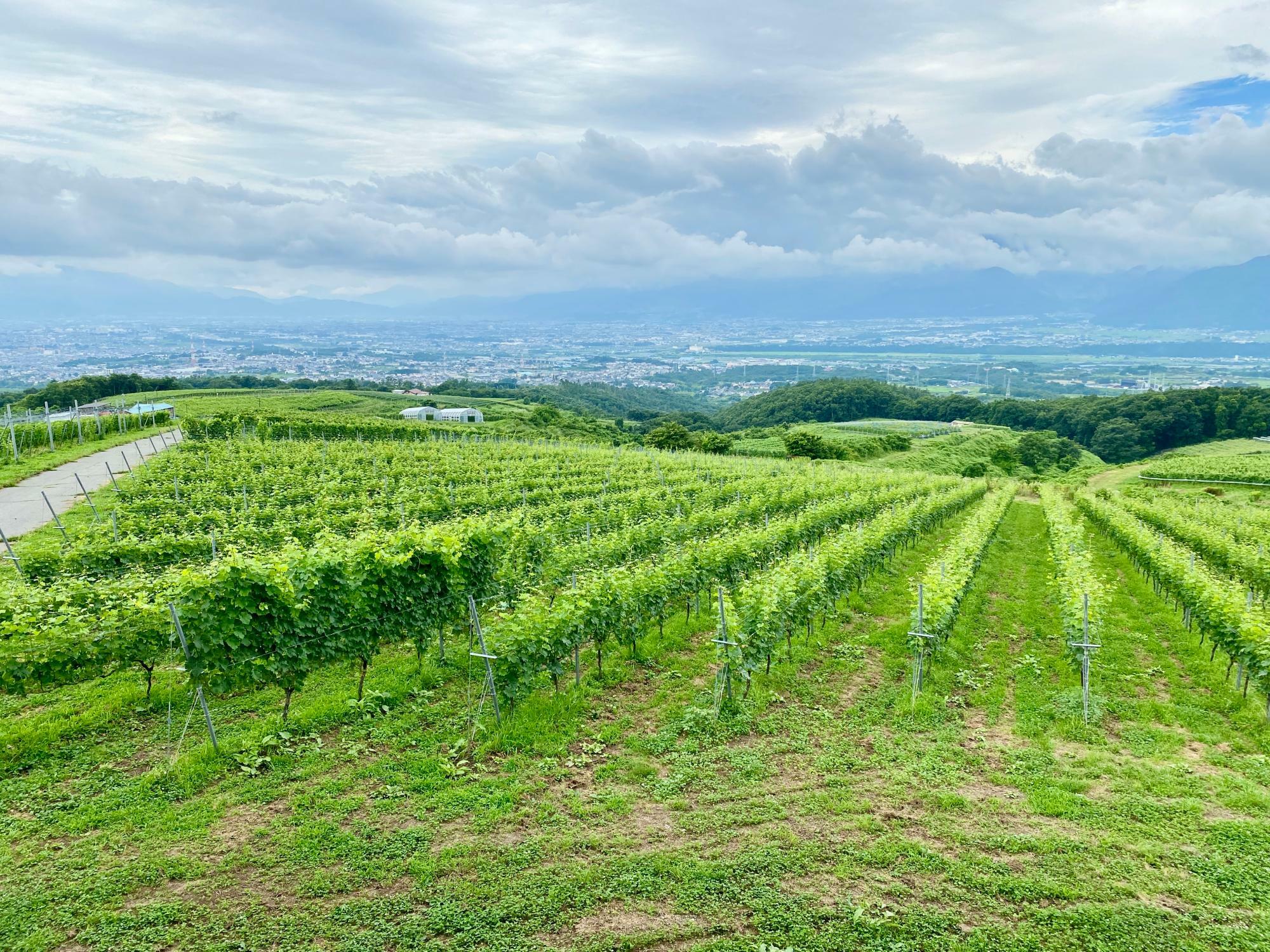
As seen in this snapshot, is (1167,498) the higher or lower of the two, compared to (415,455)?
lower

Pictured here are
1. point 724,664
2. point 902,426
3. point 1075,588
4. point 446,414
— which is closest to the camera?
point 724,664

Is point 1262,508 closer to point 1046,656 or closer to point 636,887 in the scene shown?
point 1046,656

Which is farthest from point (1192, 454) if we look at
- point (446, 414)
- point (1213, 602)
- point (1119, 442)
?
point (446, 414)

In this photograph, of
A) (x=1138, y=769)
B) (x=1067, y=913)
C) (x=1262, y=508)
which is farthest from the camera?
(x=1262, y=508)

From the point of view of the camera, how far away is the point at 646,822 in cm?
783

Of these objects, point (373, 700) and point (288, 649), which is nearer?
point (288, 649)

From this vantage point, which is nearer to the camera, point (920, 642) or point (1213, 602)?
point (920, 642)

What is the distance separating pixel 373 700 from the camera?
10.5 meters

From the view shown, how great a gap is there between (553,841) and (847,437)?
78.2m

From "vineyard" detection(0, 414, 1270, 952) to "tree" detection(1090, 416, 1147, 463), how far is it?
8709 centimetres

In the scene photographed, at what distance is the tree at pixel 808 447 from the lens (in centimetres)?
6650

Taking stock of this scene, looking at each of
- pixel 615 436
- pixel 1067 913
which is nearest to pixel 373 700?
pixel 1067 913

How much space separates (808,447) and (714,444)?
29.9ft

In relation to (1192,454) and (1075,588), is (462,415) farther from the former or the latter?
(1192,454)
